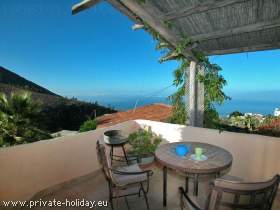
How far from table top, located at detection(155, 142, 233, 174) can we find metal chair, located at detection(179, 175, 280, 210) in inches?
29.9

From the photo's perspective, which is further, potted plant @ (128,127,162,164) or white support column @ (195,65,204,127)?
white support column @ (195,65,204,127)

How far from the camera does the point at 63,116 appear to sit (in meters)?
8.08

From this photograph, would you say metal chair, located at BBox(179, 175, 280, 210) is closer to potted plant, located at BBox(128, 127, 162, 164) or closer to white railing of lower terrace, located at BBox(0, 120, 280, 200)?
white railing of lower terrace, located at BBox(0, 120, 280, 200)

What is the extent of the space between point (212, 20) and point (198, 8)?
0.47 meters

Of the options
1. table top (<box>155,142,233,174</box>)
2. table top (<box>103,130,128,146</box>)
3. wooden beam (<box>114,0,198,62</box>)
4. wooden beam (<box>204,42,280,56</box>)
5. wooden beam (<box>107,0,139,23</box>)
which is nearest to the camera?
table top (<box>155,142,233,174</box>)

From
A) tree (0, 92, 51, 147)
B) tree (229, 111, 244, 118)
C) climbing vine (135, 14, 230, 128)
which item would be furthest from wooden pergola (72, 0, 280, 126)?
tree (0, 92, 51, 147)

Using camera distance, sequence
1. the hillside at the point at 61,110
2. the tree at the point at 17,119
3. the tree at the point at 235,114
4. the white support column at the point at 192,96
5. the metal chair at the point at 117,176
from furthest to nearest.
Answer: the hillside at the point at 61,110 → the tree at the point at 235,114 → the white support column at the point at 192,96 → the tree at the point at 17,119 → the metal chair at the point at 117,176

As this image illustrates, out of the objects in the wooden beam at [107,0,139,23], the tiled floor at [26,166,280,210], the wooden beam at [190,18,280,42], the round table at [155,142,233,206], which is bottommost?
the tiled floor at [26,166,280,210]

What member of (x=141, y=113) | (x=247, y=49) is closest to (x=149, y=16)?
(x=247, y=49)

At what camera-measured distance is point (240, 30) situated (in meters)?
3.29

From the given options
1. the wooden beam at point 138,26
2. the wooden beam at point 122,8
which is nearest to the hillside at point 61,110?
the wooden beam at point 138,26

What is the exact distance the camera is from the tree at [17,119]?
4.47m

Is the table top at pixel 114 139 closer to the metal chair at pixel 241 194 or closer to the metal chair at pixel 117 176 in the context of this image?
the metal chair at pixel 117 176

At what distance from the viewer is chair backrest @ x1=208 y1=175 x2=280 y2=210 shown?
165 centimetres
